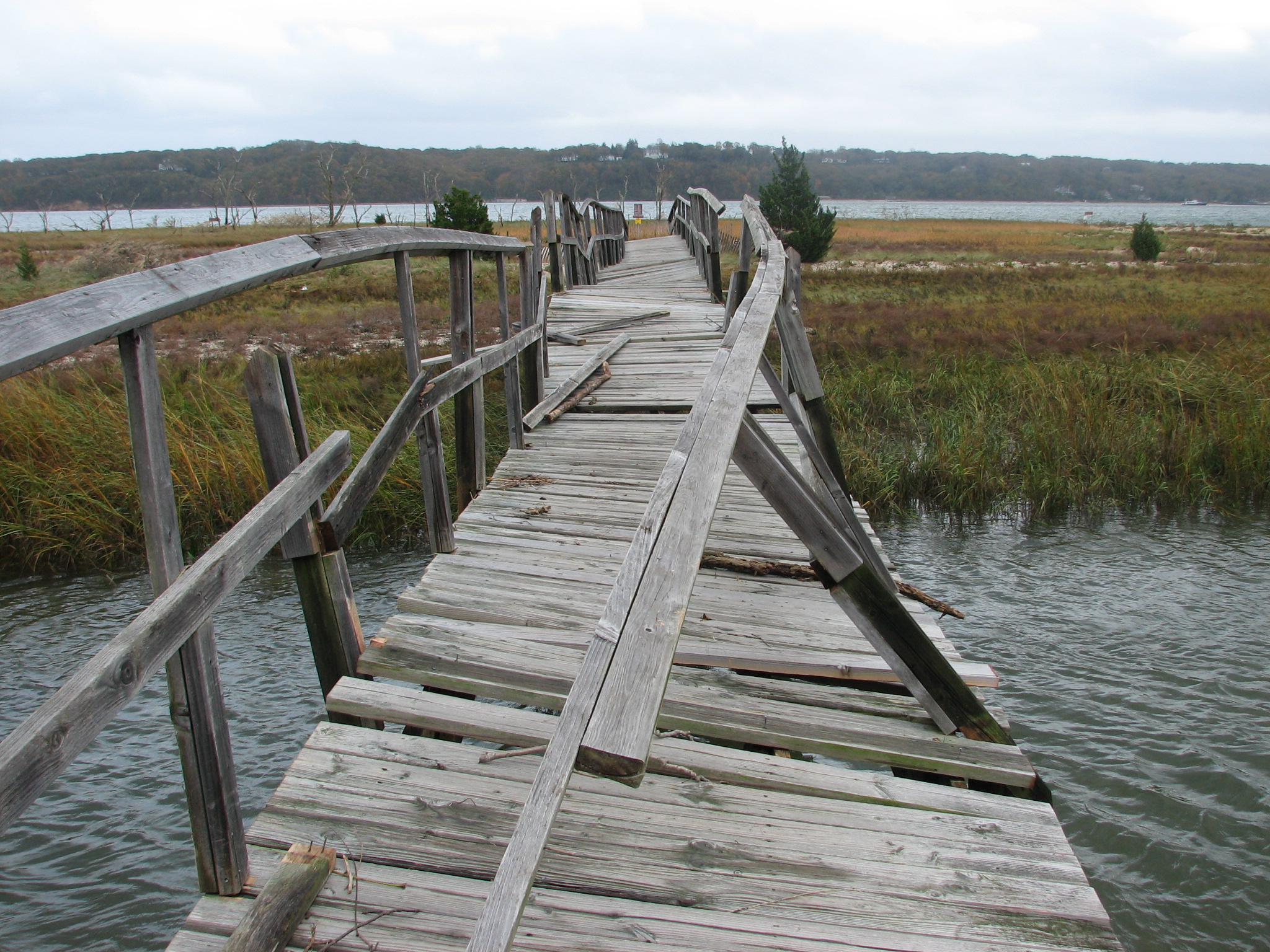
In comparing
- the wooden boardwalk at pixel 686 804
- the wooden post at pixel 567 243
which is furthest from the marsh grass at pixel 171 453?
the wooden post at pixel 567 243

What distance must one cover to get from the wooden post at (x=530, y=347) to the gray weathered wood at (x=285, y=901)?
11.7ft

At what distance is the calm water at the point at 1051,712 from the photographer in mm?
3324

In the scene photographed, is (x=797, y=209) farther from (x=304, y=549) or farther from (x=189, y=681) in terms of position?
(x=189, y=681)

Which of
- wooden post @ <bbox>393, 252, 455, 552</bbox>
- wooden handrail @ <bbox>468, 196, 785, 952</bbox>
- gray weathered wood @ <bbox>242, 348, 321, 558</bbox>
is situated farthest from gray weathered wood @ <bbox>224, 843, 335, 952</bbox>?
wooden post @ <bbox>393, 252, 455, 552</bbox>

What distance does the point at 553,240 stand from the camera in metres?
12.6

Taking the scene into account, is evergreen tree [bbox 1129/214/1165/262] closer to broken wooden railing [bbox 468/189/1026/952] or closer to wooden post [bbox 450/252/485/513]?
broken wooden railing [bbox 468/189/1026/952]

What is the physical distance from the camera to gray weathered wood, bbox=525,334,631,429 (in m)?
5.91

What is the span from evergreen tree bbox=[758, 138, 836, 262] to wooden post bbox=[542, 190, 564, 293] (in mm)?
13389

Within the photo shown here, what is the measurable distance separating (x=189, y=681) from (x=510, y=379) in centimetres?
356

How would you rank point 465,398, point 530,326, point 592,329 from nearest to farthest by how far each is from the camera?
point 465,398, point 530,326, point 592,329

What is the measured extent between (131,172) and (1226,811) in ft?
475

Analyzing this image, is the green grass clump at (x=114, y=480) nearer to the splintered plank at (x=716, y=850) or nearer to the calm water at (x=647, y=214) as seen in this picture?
the splintered plank at (x=716, y=850)

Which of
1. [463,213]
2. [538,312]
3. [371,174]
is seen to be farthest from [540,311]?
[371,174]

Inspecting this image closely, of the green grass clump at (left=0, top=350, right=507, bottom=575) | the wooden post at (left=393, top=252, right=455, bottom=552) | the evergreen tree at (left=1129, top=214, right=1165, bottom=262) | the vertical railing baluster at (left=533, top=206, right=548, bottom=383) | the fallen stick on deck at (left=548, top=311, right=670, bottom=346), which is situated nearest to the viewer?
the wooden post at (left=393, top=252, right=455, bottom=552)
